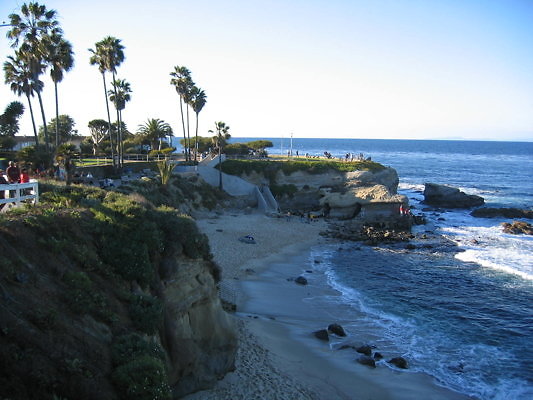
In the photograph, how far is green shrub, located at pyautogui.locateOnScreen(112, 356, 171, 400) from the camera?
8484mm

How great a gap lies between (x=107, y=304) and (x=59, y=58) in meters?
29.8

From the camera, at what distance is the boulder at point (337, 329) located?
768 inches

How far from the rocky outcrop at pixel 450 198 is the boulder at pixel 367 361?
1818 inches

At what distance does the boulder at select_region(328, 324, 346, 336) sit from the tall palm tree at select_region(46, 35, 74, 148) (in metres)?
28.6

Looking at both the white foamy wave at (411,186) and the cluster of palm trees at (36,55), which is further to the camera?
the white foamy wave at (411,186)

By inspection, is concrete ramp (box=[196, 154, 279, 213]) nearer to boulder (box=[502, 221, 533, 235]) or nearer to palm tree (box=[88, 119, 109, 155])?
palm tree (box=[88, 119, 109, 155])

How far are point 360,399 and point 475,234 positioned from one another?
32.3 metres

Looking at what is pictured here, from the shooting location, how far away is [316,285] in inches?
1035

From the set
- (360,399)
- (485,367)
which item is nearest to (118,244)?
(360,399)

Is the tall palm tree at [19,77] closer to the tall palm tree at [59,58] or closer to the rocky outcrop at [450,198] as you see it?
the tall palm tree at [59,58]

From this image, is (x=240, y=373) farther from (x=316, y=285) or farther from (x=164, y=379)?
(x=316, y=285)

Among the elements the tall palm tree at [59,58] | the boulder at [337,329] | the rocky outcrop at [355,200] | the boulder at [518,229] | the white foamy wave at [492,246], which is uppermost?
the tall palm tree at [59,58]

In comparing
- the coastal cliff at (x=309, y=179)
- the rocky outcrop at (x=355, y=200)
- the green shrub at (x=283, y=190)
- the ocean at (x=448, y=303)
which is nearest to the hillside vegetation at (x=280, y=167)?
the coastal cliff at (x=309, y=179)

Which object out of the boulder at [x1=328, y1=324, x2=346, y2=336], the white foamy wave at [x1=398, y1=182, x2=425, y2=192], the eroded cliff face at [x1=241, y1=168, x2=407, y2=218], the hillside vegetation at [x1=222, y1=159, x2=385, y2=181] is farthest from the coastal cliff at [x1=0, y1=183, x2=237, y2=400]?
the white foamy wave at [x1=398, y1=182, x2=425, y2=192]
